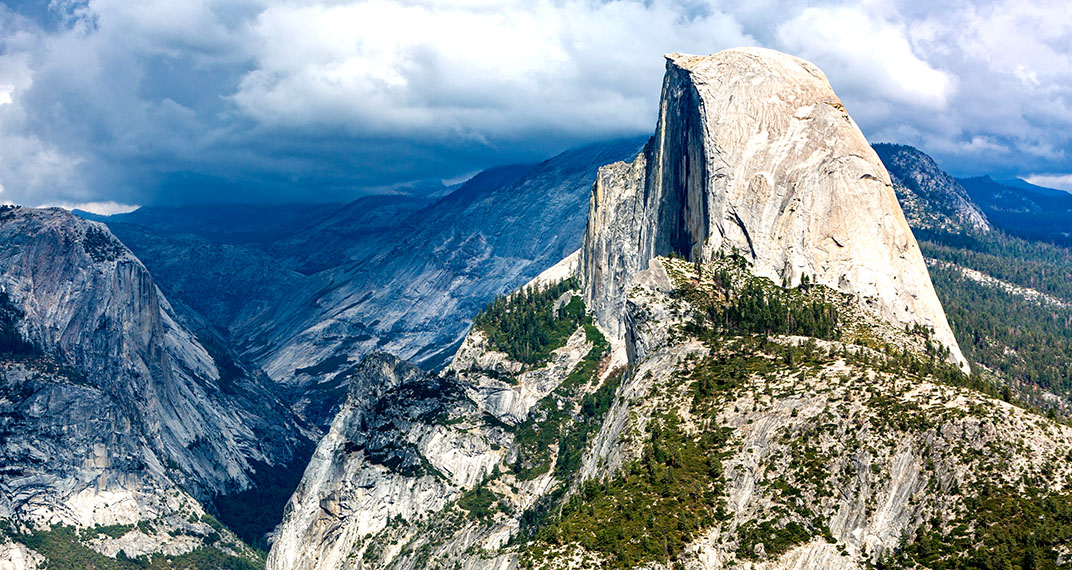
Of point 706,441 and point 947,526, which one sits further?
point 706,441

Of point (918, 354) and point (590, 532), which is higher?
point (918, 354)

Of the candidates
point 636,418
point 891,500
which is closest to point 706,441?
point 636,418

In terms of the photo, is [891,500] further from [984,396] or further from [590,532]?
[590,532]

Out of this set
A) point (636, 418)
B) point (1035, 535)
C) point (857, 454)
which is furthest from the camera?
point (636, 418)

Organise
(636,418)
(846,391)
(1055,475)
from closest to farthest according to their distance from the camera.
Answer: (1055,475), (846,391), (636,418)

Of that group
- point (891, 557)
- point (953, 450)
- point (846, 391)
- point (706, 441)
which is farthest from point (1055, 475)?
point (706, 441)

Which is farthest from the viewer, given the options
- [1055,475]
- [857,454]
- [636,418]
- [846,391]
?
[636,418]

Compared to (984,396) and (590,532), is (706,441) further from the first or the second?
(984,396)

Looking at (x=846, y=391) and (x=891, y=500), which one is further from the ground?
(x=846, y=391)

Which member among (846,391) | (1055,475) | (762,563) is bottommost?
(762,563)
